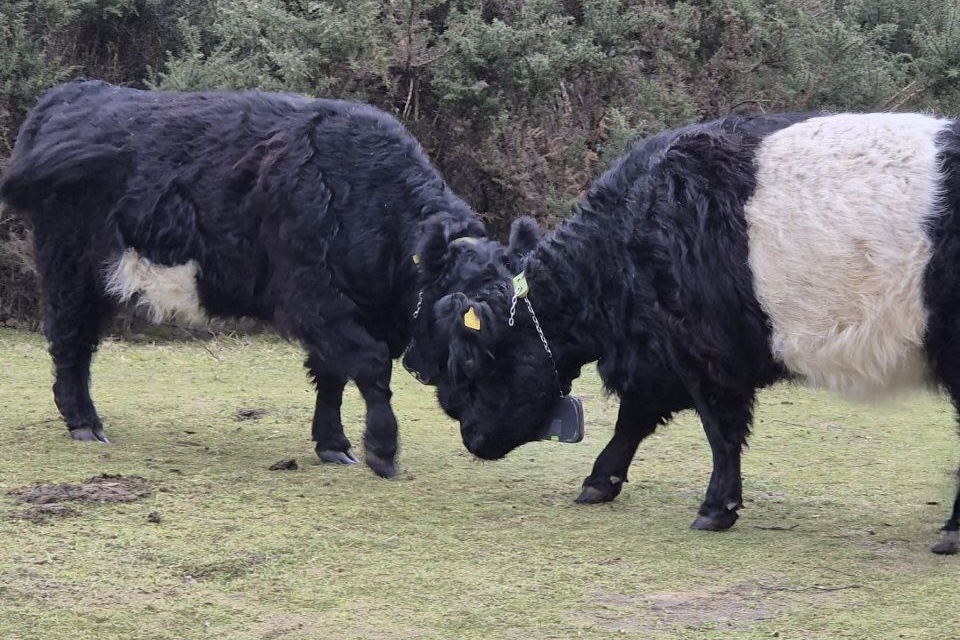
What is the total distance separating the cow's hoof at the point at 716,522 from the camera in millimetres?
5367

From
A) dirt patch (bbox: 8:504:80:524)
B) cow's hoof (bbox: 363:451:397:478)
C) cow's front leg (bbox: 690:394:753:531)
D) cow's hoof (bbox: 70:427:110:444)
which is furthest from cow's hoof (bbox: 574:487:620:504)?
cow's hoof (bbox: 70:427:110:444)

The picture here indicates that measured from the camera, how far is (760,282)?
5.17 m

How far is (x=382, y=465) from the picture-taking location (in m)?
6.34

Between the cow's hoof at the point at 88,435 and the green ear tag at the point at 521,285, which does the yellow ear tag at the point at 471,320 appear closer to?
the green ear tag at the point at 521,285

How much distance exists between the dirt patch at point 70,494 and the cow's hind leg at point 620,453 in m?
2.02

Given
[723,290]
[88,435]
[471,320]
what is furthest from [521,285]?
[88,435]

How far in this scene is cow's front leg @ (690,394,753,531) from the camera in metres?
5.38

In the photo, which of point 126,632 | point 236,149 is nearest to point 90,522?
point 126,632

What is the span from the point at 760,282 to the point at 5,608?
3.04 metres

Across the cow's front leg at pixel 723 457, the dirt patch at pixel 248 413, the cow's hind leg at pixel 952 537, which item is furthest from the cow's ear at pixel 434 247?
the cow's hind leg at pixel 952 537

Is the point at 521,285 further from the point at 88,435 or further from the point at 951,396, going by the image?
the point at 88,435

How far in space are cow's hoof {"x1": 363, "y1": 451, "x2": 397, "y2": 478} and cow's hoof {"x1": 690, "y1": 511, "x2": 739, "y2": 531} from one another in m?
1.64

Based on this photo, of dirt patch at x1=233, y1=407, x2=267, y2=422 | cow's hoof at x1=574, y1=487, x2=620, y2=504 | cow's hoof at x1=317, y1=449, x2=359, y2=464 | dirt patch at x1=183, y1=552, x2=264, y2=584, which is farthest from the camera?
dirt patch at x1=233, y1=407, x2=267, y2=422

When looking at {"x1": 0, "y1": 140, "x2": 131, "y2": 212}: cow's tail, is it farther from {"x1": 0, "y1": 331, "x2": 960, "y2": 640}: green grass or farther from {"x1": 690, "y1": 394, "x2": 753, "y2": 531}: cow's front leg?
{"x1": 690, "y1": 394, "x2": 753, "y2": 531}: cow's front leg
